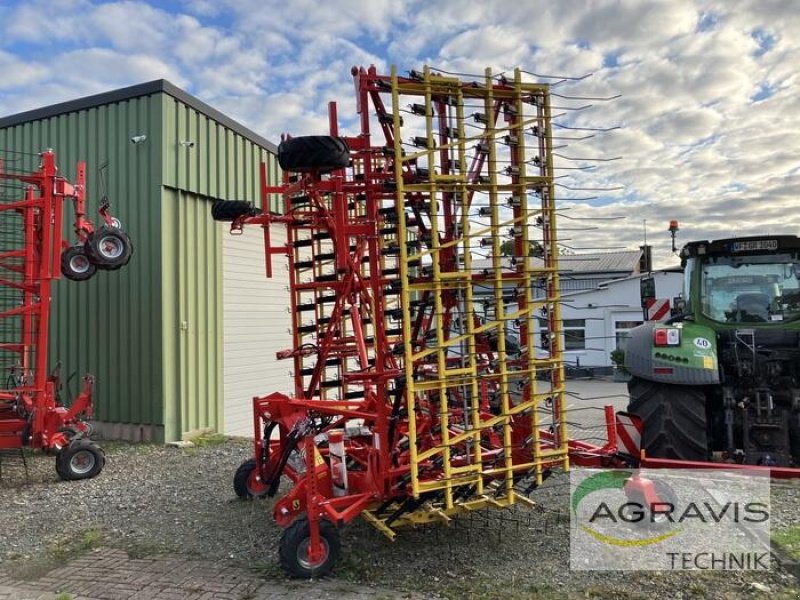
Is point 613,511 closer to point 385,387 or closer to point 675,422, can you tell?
point 675,422

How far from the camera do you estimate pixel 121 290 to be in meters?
9.88

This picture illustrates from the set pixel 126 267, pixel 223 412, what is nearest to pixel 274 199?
pixel 126 267

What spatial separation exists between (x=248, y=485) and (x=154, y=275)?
4.66 metres

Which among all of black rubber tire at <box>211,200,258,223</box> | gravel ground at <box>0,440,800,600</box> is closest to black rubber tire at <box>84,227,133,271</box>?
black rubber tire at <box>211,200,258,223</box>

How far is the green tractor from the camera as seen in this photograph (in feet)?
20.6

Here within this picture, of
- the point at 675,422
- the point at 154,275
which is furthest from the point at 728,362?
the point at 154,275

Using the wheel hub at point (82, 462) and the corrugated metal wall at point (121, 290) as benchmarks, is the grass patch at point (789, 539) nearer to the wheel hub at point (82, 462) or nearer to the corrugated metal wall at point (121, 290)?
the wheel hub at point (82, 462)

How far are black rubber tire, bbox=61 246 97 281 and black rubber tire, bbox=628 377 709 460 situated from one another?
7.13m

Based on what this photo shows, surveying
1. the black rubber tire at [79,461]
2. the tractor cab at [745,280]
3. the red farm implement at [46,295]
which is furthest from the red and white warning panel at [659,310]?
the black rubber tire at [79,461]

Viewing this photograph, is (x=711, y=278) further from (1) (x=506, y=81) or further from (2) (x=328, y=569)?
(2) (x=328, y=569)

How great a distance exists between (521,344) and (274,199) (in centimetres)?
873

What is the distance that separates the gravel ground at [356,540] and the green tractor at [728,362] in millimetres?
713

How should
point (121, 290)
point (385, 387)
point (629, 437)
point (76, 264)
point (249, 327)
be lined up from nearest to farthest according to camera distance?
point (385, 387), point (629, 437), point (76, 264), point (121, 290), point (249, 327)

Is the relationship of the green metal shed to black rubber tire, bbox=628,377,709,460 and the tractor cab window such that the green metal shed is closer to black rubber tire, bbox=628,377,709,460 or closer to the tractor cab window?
black rubber tire, bbox=628,377,709,460
